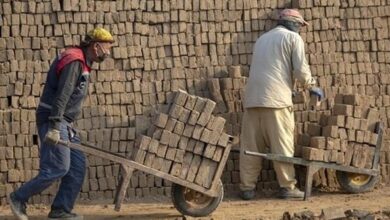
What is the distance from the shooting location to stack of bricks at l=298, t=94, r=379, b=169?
30.9 feet

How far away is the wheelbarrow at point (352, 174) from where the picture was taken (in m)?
9.36

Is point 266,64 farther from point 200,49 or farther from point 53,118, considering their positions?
point 53,118

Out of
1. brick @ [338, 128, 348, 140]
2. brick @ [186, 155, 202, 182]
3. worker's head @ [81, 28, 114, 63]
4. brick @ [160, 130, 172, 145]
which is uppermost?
worker's head @ [81, 28, 114, 63]

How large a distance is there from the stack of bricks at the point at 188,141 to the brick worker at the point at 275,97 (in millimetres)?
1147

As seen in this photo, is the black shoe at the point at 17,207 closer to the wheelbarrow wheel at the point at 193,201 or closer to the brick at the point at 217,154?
the wheelbarrow wheel at the point at 193,201

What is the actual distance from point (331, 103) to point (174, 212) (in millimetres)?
2375

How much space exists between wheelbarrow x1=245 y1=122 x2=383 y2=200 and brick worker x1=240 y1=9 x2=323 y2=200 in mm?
171

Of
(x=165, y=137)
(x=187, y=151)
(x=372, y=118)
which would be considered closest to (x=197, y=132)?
(x=187, y=151)

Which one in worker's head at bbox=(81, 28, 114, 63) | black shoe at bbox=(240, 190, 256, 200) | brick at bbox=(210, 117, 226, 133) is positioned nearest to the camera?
worker's head at bbox=(81, 28, 114, 63)

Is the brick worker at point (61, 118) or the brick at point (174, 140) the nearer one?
the brick worker at point (61, 118)

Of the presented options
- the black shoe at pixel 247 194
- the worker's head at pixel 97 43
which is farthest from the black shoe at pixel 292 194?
the worker's head at pixel 97 43

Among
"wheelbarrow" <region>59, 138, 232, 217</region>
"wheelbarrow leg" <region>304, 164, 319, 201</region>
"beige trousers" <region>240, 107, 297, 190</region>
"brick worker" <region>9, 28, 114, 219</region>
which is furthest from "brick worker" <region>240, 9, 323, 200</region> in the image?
"brick worker" <region>9, 28, 114, 219</region>

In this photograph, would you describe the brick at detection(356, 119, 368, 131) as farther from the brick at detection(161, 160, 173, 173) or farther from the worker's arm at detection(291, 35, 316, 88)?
the brick at detection(161, 160, 173, 173)

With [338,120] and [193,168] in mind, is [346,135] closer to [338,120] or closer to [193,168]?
[338,120]
